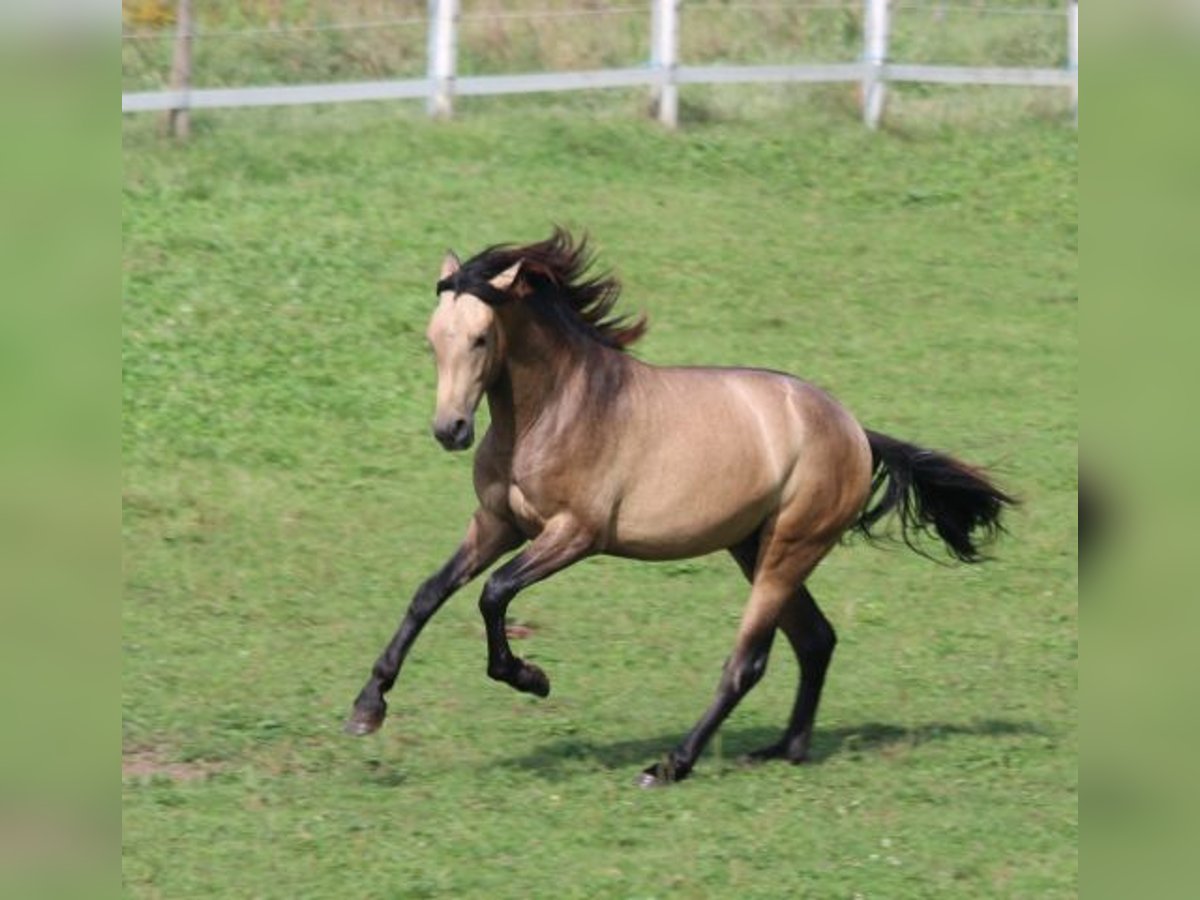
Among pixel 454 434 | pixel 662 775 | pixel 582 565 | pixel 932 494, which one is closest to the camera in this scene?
pixel 454 434

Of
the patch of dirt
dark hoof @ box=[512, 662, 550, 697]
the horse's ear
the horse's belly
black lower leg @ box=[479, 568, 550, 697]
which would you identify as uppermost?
the horse's ear

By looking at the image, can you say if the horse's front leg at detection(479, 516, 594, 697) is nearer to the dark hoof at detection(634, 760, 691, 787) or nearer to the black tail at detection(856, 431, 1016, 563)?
the dark hoof at detection(634, 760, 691, 787)

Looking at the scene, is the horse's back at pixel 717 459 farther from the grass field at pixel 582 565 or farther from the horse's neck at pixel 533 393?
the grass field at pixel 582 565

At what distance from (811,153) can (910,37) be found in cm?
230

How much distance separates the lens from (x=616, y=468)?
7.23 m

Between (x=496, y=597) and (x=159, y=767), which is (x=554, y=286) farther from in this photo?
(x=159, y=767)

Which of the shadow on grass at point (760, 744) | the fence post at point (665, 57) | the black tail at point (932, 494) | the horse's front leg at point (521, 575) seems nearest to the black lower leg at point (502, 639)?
the horse's front leg at point (521, 575)

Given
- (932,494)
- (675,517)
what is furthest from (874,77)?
(675,517)

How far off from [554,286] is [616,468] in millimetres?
675

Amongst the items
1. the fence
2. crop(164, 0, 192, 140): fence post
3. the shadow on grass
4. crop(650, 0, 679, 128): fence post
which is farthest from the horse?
crop(650, 0, 679, 128): fence post

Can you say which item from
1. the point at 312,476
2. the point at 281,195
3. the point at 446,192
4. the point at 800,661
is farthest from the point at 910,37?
the point at 800,661

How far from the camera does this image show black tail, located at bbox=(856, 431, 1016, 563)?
791cm

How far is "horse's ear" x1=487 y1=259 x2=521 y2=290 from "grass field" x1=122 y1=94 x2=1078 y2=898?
1651 millimetres
